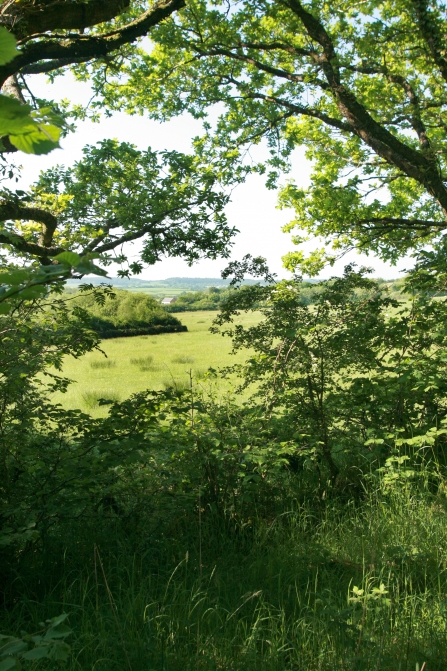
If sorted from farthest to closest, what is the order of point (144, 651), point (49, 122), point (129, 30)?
point (129, 30) → point (144, 651) → point (49, 122)

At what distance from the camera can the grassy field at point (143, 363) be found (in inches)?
412

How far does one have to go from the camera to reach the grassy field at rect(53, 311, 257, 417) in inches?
412

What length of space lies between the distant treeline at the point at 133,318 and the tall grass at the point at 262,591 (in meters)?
7.03

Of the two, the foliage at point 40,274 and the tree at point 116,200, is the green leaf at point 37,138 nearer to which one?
the foliage at point 40,274

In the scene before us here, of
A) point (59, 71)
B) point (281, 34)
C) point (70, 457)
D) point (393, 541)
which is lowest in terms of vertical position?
point (393, 541)

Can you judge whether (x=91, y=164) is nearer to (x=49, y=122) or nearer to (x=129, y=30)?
(x=129, y=30)

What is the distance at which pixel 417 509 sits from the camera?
4035 millimetres

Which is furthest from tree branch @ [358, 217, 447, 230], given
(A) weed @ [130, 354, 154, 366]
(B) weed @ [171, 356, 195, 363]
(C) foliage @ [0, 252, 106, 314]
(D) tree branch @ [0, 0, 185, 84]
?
(C) foliage @ [0, 252, 106, 314]

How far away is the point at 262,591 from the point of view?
2988 millimetres

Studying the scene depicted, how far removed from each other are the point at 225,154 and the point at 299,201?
2.84 metres

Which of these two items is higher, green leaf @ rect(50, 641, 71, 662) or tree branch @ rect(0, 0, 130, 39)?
tree branch @ rect(0, 0, 130, 39)

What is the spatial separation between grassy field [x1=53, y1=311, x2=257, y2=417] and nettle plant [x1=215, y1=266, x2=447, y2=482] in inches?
125

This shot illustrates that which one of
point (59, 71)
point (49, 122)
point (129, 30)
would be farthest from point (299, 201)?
point (49, 122)

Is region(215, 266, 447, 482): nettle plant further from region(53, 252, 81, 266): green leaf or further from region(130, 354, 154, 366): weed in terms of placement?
region(130, 354, 154, 366): weed
